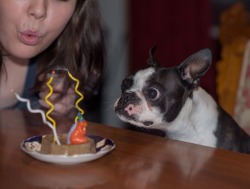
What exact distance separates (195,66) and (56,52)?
771 millimetres

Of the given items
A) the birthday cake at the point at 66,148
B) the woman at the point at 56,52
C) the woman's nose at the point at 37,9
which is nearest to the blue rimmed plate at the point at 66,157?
the birthday cake at the point at 66,148

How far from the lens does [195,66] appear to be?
1230 mm

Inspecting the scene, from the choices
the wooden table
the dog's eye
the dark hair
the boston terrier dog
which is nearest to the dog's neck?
the boston terrier dog

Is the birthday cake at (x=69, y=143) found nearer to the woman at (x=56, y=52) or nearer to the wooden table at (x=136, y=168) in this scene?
the wooden table at (x=136, y=168)

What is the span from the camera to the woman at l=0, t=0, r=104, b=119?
1487 millimetres

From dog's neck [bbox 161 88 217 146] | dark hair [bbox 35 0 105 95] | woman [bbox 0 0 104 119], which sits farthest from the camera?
dark hair [bbox 35 0 105 95]

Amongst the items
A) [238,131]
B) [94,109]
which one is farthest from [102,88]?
[238,131]

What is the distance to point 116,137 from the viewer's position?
3.68 feet

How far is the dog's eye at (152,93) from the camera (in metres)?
1.24

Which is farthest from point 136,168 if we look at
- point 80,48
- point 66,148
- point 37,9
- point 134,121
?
point 80,48

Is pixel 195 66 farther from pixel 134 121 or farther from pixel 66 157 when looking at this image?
pixel 66 157

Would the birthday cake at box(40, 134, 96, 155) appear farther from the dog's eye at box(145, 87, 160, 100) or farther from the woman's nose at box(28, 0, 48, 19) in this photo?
the woman's nose at box(28, 0, 48, 19)

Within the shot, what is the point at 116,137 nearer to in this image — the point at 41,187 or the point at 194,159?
the point at 194,159

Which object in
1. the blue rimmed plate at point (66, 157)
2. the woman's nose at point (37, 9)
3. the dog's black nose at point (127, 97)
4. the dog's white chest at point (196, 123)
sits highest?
the woman's nose at point (37, 9)
